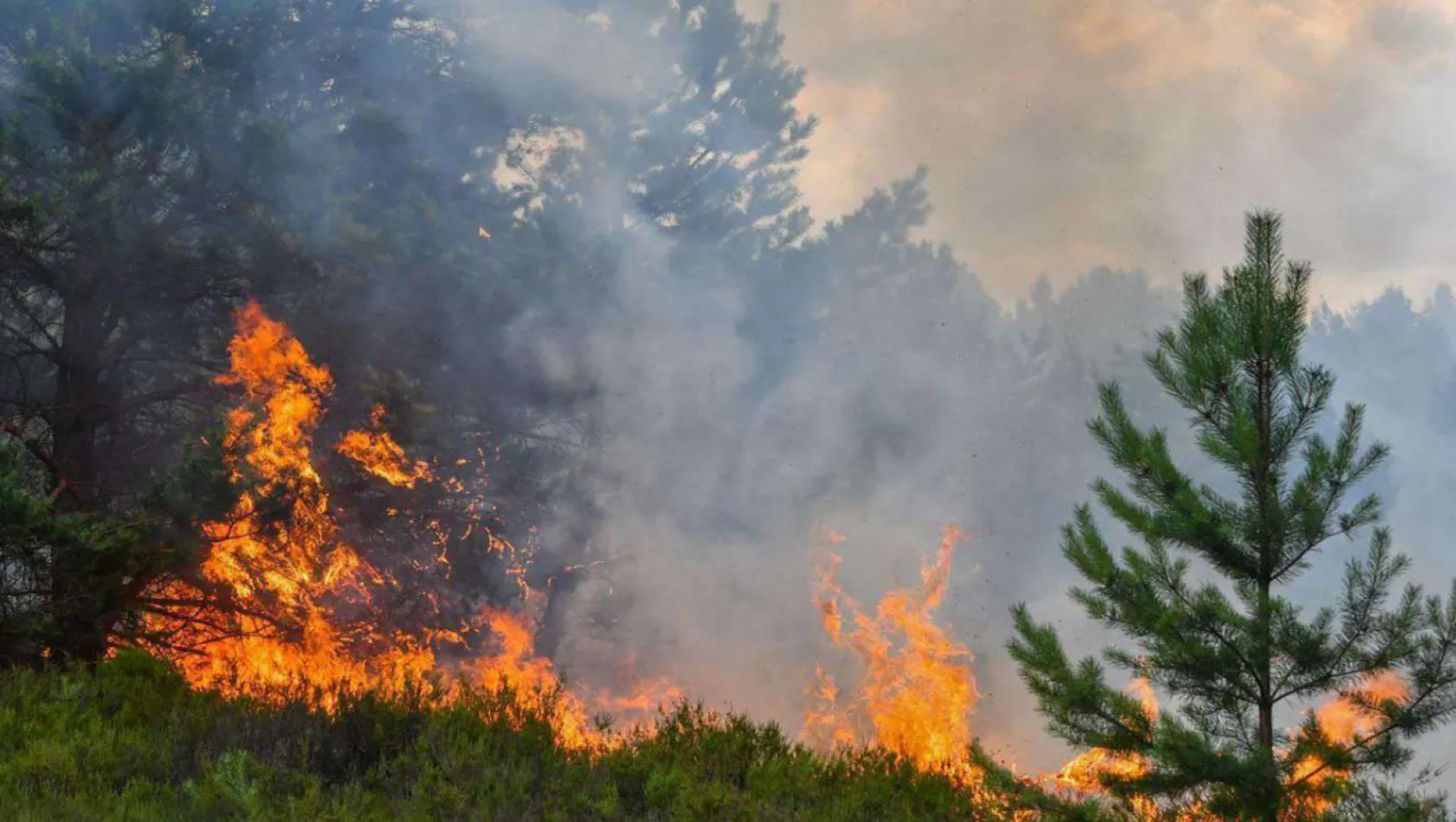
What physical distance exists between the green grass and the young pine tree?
3.62 feet

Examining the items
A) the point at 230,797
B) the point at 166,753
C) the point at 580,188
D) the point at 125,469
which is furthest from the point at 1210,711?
the point at 580,188

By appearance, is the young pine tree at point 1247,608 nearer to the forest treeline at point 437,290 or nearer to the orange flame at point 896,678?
the forest treeline at point 437,290

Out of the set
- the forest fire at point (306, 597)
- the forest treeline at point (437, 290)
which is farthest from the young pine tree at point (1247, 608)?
the forest treeline at point (437, 290)

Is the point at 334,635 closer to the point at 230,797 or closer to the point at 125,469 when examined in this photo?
the point at 125,469

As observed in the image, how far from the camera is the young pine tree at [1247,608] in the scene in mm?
6066

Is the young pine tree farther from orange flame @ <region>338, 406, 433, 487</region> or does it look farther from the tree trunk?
orange flame @ <region>338, 406, 433, 487</region>

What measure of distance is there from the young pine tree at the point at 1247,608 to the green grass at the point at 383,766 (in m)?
1.10

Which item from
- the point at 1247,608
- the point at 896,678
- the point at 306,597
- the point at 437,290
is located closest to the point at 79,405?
the point at 306,597

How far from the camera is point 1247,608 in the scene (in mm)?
6367

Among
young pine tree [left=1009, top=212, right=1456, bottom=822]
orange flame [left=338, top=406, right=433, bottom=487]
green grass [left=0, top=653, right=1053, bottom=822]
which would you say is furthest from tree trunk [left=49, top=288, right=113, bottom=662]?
young pine tree [left=1009, top=212, right=1456, bottom=822]

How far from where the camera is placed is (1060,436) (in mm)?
34906

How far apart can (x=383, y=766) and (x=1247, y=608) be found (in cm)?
511

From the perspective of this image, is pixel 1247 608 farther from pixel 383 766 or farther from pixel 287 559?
pixel 287 559

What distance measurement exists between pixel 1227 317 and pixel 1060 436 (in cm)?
2930
